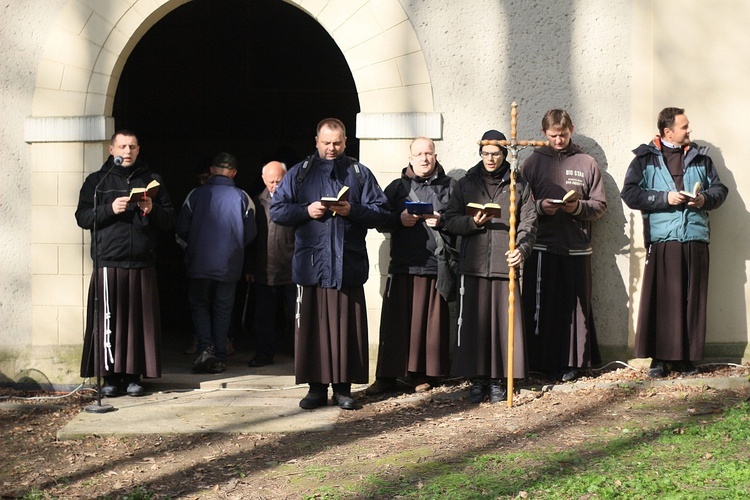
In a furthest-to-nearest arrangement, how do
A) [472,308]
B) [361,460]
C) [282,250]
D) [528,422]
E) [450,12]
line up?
[282,250]
[450,12]
[472,308]
[528,422]
[361,460]

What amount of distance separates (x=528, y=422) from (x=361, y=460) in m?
1.32

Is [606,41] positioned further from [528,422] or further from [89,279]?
[89,279]

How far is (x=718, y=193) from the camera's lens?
838 cm

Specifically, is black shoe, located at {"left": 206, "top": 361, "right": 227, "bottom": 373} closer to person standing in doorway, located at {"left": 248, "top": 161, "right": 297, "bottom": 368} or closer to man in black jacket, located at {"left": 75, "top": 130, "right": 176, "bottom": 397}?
person standing in doorway, located at {"left": 248, "top": 161, "right": 297, "bottom": 368}

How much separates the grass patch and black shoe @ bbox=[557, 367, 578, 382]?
1.45 m

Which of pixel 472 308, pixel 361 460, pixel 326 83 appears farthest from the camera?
pixel 326 83

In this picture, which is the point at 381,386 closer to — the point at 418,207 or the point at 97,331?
the point at 418,207

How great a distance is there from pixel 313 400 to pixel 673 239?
9.60 ft

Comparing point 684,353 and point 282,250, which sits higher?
point 282,250

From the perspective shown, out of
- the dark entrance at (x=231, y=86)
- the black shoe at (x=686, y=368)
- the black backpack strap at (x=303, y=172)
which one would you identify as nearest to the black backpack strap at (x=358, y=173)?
the black backpack strap at (x=303, y=172)

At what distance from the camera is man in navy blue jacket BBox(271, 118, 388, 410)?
7.82m

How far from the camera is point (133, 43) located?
29.5ft

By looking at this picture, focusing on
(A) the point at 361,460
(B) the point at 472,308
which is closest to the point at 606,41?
(B) the point at 472,308

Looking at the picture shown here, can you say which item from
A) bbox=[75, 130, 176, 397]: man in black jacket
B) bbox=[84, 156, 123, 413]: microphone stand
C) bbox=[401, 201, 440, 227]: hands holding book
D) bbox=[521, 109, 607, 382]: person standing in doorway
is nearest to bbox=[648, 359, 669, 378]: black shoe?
bbox=[521, 109, 607, 382]: person standing in doorway
